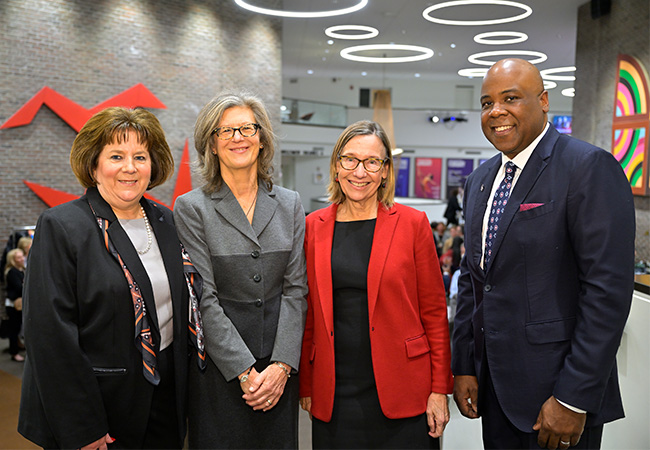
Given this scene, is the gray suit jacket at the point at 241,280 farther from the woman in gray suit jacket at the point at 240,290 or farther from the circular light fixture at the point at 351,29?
the circular light fixture at the point at 351,29

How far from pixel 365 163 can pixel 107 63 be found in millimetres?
8391

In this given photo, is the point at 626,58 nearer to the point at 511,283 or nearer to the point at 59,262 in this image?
the point at 511,283

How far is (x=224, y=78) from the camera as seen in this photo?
10.9m

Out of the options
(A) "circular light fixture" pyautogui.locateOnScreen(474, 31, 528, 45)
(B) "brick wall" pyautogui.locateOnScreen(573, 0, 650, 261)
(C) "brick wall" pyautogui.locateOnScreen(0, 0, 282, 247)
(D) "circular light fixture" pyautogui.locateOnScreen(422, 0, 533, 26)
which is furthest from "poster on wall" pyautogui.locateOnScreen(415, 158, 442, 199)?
(C) "brick wall" pyautogui.locateOnScreen(0, 0, 282, 247)

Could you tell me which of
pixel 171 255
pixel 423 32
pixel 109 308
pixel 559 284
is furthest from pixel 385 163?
pixel 423 32

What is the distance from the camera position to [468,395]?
7.72 ft

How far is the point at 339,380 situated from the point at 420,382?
1.14 feet

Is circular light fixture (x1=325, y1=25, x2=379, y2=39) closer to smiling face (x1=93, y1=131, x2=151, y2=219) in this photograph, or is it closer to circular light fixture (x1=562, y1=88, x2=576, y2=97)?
smiling face (x1=93, y1=131, x2=151, y2=219)

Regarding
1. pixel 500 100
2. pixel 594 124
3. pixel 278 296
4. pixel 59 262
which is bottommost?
pixel 278 296

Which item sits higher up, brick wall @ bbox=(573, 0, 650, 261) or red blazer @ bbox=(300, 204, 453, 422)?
brick wall @ bbox=(573, 0, 650, 261)

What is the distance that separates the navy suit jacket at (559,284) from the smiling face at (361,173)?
0.49 metres

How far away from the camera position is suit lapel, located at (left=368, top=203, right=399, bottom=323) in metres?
2.29

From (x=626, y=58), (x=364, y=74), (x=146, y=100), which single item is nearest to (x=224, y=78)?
(x=146, y=100)

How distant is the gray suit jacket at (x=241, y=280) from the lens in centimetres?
221
